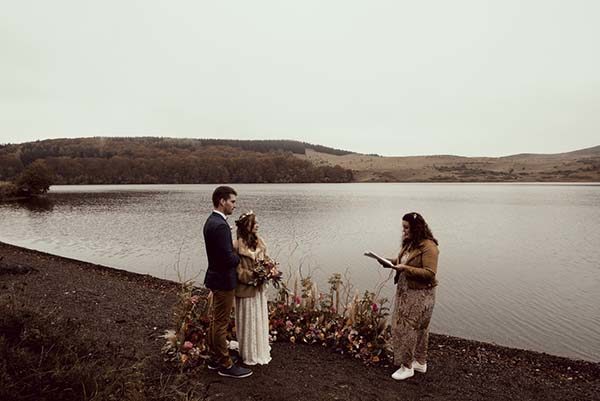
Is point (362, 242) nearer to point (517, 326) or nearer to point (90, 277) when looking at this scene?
point (517, 326)

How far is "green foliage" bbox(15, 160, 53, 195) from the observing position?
6545 cm

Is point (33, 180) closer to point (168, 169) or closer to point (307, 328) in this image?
point (307, 328)

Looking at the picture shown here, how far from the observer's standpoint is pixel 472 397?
566cm

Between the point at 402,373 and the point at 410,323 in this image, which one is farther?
the point at 402,373

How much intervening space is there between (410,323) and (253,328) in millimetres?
2330

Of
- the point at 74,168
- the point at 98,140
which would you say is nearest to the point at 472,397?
the point at 74,168

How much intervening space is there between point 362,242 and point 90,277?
594 inches

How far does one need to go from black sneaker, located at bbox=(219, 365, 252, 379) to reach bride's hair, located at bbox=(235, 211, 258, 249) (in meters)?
1.74

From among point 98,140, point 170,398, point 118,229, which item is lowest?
point 118,229

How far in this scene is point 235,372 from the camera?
5.56 metres

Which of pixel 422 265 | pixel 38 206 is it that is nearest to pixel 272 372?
pixel 422 265

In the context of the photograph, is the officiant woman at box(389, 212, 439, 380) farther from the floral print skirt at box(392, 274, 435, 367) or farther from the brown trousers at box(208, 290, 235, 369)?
the brown trousers at box(208, 290, 235, 369)

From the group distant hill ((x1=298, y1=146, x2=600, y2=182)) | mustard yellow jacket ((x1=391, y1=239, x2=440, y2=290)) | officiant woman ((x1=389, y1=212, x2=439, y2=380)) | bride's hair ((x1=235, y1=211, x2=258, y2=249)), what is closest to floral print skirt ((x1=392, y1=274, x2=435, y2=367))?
officiant woman ((x1=389, y1=212, x2=439, y2=380))

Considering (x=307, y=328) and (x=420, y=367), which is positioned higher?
(x=307, y=328)
